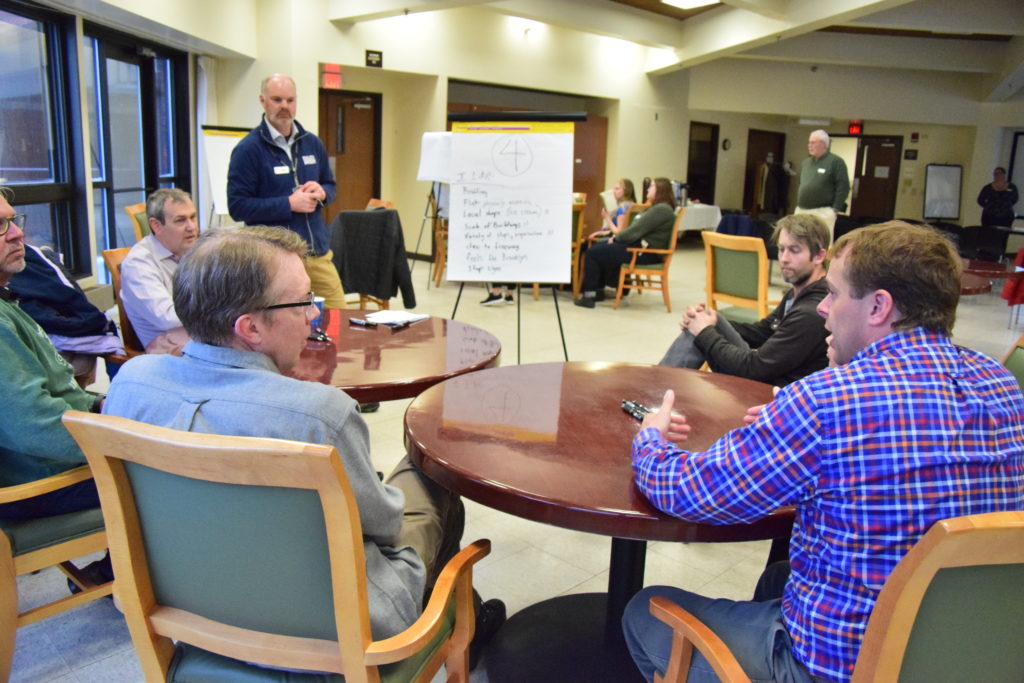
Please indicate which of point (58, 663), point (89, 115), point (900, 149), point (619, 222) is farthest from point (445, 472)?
point (900, 149)

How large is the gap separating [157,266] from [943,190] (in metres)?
14.3

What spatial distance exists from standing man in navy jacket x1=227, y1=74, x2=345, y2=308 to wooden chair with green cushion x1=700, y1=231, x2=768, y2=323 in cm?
228

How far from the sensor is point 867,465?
1121 millimetres

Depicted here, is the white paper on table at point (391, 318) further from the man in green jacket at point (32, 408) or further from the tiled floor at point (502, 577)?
the man in green jacket at point (32, 408)

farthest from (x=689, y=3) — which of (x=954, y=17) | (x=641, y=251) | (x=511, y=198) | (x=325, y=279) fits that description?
(x=325, y=279)

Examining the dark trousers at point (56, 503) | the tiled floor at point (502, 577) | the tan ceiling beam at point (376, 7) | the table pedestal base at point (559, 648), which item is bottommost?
the tiled floor at point (502, 577)

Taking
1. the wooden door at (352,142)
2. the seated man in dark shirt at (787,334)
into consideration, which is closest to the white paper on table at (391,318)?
the seated man in dark shirt at (787,334)

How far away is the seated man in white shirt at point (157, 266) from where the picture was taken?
2.77m

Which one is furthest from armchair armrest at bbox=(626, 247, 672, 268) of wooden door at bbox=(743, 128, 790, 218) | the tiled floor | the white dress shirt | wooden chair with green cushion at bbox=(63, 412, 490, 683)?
wooden door at bbox=(743, 128, 790, 218)

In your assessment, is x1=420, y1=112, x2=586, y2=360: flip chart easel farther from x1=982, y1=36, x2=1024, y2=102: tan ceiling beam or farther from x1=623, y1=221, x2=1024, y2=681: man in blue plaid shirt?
x1=982, y1=36, x2=1024, y2=102: tan ceiling beam

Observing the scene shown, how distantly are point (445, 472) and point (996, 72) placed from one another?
13659 mm

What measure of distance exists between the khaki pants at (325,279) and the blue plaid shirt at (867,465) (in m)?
2.83

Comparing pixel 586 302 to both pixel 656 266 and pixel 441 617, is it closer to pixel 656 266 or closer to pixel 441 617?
pixel 656 266

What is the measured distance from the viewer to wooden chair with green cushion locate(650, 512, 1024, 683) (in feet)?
2.99
